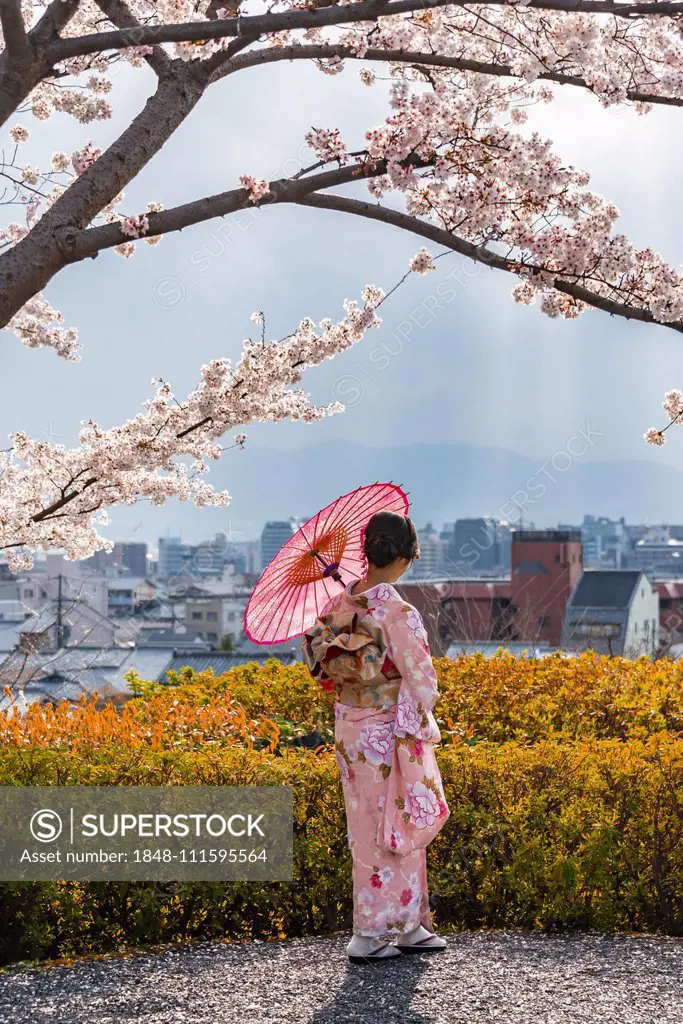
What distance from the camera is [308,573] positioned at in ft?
13.4

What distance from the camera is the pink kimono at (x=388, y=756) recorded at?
3.52 meters

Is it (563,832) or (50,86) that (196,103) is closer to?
(50,86)

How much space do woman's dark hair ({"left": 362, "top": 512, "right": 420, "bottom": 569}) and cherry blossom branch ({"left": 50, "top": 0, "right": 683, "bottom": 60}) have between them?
2004mm

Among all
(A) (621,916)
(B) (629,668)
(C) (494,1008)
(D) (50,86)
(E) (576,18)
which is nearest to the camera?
(C) (494,1008)

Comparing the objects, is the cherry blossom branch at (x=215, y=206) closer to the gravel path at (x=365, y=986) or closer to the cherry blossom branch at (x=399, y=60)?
the cherry blossom branch at (x=399, y=60)

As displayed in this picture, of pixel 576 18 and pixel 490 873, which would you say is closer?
pixel 490 873

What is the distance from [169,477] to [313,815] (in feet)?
9.86

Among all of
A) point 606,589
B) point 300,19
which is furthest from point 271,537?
point 300,19

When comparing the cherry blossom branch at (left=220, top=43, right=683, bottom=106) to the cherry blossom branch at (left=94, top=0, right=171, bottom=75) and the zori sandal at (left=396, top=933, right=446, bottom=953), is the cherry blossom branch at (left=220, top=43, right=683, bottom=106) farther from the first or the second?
the zori sandal at (left=396, top=933, right=446, bottom=953)

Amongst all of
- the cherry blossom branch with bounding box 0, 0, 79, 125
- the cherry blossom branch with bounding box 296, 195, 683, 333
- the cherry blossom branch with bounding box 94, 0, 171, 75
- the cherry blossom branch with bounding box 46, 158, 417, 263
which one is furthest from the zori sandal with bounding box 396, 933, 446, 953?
the cherry blossom branch with bounding box 94, 0, 171, 75

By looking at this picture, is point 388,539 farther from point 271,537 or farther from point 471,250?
point 271,537

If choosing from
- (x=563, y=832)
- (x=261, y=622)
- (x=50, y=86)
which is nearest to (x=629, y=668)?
(x=563, y=832)

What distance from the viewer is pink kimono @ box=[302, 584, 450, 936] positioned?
352cm

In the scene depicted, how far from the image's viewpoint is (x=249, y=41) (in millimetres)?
4684
